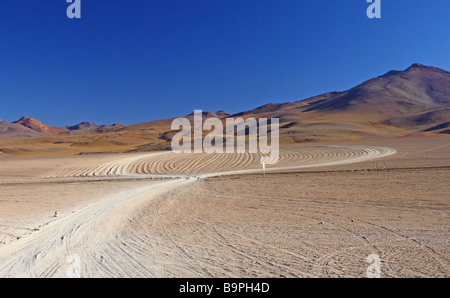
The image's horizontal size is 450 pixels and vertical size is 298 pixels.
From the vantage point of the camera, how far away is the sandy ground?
5.46m

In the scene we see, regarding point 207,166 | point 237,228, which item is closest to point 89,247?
point 237,228

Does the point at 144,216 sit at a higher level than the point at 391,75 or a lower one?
lower

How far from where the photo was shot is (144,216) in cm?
966

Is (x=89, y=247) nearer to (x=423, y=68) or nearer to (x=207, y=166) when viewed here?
(x=207, y=166)

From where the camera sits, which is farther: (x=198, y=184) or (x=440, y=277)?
(x=198, y=184)

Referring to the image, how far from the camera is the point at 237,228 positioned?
789cm

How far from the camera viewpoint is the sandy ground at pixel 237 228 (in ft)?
17.9

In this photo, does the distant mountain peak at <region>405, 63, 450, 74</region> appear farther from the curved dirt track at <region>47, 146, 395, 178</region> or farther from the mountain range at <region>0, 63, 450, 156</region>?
the curved dirt track at <region>47, 146, 395, 178</region>

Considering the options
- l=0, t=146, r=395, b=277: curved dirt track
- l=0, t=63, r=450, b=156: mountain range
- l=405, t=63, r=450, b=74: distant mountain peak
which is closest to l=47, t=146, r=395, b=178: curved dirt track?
l=0, t=146, r=395, b=277: curved dirt track

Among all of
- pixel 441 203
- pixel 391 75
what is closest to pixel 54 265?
pixel 441 203

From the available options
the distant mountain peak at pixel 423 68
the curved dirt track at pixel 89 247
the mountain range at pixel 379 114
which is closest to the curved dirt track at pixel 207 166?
the curved dirt track at pixel 89 247
